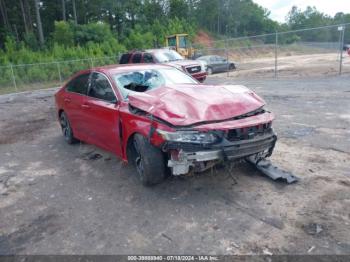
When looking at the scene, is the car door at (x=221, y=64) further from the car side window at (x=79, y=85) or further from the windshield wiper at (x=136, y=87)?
the windshield wiper at (x=136, y=87)

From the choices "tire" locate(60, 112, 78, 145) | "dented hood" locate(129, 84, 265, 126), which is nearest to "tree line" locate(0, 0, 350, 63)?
"tire" locate(60, 112, 78, 145)

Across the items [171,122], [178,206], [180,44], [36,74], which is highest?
[180,44]

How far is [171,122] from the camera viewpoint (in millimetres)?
3779

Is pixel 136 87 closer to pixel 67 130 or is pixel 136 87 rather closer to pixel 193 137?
pixel 193 137

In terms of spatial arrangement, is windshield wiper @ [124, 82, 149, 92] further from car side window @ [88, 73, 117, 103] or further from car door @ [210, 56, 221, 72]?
car door @ [210, 56, 221, 72]

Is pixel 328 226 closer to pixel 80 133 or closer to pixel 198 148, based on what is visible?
pixel 198 148

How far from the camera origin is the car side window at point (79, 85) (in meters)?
5.85

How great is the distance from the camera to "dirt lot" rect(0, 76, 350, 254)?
3203 millimetres

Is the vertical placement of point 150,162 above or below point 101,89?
below

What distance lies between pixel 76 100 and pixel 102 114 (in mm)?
1188

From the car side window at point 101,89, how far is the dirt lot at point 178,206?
Answer: 115 cm

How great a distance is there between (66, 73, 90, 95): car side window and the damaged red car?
1.30 ft

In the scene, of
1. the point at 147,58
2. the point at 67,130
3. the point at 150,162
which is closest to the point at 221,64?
the point at 147,58

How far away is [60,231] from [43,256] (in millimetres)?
442
